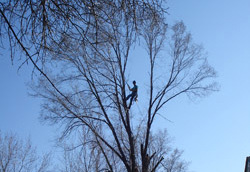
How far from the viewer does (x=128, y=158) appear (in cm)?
1009

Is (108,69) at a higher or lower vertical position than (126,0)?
higher

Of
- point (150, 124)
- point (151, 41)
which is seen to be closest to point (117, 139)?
point (150, 124)

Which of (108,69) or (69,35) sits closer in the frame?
(69,35)

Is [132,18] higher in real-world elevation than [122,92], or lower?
lower

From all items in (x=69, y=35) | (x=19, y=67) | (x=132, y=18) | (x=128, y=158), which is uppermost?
(x=128, y=158)

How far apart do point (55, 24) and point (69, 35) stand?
22cm

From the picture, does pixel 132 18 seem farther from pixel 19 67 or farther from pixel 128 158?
pixel 128 158

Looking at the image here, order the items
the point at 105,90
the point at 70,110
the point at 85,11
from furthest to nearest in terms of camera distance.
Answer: the point at 105,90, the point at 70,110, the point at 85,11

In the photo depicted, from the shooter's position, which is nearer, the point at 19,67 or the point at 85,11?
the point at 19,67

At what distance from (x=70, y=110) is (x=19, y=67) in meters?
6.59

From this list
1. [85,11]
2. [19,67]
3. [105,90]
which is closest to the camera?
[19,67]

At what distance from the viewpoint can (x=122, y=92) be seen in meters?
10.7

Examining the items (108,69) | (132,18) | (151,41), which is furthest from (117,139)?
(132,18)

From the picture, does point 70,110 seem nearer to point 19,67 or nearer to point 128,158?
point 128,158
